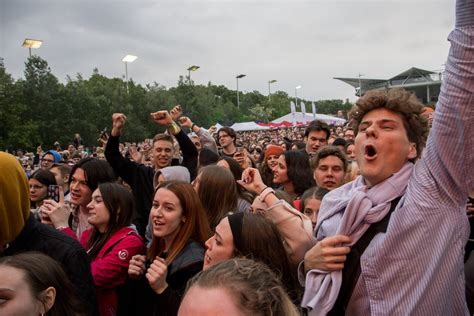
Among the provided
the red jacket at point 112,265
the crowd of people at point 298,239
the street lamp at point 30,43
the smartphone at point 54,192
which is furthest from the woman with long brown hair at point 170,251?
the street lamp at point 30,43

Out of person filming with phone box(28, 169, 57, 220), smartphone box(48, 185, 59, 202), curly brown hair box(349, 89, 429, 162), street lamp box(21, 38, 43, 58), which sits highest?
street lamp box(21, 38, 43, 58)

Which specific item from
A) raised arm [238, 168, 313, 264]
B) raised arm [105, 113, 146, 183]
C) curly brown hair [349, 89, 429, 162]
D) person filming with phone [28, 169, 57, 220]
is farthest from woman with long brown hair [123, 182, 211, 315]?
raised arm [105, 113, 146, 183]

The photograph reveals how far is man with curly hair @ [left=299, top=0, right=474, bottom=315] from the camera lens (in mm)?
1398

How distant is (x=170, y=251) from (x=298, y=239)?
3.38 ft

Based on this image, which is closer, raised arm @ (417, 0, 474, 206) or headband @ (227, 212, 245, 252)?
raised arm @ (417, 0, 474, 206)

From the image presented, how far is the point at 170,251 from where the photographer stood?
2926 mm

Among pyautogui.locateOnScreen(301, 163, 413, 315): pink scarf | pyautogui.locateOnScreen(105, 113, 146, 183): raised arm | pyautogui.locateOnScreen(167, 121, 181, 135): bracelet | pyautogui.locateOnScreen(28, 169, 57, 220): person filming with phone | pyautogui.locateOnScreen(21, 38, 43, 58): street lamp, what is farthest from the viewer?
pyautogui.locateOnScreen(21, 38, 43, 58): street lamp

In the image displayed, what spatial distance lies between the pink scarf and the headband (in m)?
0.52

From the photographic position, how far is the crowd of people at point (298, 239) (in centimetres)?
144

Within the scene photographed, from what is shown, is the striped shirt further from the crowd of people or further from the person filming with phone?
the person filming with phone

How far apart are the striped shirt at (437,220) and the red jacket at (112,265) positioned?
6.10ft

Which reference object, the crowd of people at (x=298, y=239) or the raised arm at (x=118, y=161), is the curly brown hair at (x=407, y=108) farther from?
the raised arm at (x=118, y=161)

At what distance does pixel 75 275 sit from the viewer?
2.27m

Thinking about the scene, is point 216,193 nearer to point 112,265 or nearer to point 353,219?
point 112,265
